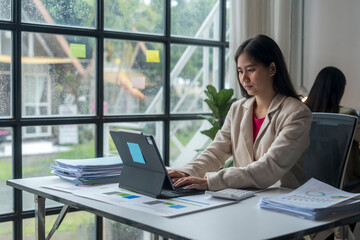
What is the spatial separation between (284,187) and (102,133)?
5.19 ft

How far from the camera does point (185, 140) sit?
152 inches

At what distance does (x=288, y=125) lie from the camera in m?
2.06

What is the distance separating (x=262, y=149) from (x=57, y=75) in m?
1.59

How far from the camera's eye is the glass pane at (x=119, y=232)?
3480 mm

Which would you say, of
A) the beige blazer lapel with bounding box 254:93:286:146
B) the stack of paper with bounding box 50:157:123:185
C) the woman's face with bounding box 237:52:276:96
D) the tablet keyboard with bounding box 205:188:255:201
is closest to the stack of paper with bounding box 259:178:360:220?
the tablet keyboard with bounding box 205:188:255:201

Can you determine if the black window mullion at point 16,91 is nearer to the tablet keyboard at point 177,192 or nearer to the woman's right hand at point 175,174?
the woman's right hand at point 175,174

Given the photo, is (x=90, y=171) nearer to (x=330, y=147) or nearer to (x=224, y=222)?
(x=224, y=222)

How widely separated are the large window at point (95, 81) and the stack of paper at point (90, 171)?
37.8 inches

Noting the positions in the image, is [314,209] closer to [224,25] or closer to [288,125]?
[288,125]

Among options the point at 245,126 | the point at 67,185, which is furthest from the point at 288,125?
the point at 67,185

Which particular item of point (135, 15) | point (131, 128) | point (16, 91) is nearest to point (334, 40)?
point (135, 15)

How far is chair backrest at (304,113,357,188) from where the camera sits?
88.0 inches

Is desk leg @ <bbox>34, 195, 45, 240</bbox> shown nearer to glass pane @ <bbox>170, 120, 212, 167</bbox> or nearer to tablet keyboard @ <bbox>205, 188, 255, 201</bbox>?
tablet keyboard @ <bbox>205, 188, 255, 201</bbox>

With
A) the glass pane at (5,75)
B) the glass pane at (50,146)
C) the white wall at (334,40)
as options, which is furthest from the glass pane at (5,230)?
the white wall at (334,40)
